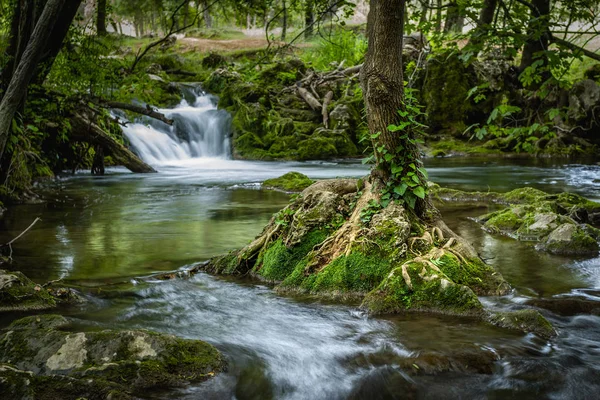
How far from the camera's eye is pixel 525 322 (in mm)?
4297

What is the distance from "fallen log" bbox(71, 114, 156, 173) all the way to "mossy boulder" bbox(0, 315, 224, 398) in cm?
980

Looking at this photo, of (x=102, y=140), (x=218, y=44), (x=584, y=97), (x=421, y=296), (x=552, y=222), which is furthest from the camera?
(x=218, y=44)

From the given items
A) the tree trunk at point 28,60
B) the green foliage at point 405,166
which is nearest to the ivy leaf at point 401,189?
the green foliage at point 405,166

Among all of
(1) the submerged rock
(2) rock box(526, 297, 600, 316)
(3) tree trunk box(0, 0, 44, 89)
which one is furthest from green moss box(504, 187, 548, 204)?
(3) tree trunk box(0, 0, 44, 89)

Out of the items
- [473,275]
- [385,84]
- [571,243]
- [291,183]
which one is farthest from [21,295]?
[291,183]

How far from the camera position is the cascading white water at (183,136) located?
20.2 m

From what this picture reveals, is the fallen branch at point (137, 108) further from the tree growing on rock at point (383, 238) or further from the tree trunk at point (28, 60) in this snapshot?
the tree growing on rock at point (383, 238)

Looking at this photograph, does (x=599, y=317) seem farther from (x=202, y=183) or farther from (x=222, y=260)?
(x=202, y=183)

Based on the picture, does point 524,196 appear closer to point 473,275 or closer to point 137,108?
point 473,275

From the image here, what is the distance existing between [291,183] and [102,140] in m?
5.56

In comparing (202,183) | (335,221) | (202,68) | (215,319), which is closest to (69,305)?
(215,319)

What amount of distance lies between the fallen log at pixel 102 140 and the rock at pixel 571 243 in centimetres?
996

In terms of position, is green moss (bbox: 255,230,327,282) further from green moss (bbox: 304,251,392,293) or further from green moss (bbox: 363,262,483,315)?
green moss (bbox: 363,262,483,315)

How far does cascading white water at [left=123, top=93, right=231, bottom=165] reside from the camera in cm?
2020
